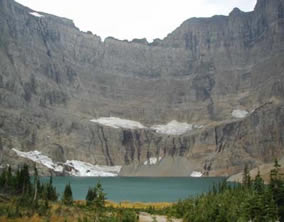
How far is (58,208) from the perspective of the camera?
51594 mm

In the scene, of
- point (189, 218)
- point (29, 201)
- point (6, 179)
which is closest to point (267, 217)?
point (189, 218)

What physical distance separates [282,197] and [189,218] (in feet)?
46.0

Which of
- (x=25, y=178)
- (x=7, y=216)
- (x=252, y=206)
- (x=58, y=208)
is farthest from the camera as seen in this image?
(x=25, y=178)

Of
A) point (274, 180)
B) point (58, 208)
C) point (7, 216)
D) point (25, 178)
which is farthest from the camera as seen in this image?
point (25, 178)

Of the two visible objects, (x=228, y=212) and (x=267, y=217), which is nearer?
(x=267, y=217)

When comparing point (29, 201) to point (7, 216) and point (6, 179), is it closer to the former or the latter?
point (7, 216)

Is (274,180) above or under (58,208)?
above

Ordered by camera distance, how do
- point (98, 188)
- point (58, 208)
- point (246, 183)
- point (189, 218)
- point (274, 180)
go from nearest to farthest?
point (98, 188) → point (274, 180) → point (58, 208) → point (189, 218) → point (246, 183)

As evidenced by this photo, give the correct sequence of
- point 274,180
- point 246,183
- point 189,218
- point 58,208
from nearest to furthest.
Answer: point 274,180
point 58,208
point 189,218
point 246,183

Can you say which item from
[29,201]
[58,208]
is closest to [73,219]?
[58,208]

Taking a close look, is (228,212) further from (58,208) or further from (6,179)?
(6,179)

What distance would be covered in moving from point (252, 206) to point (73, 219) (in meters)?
18.4

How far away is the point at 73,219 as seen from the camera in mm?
47938

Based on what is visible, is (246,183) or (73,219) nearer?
(73,219)
